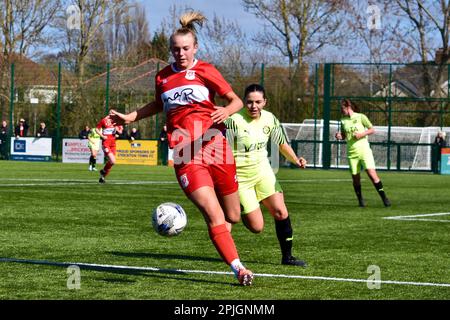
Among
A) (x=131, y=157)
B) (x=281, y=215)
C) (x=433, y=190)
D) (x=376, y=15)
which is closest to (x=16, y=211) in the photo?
(x=281, y=215)

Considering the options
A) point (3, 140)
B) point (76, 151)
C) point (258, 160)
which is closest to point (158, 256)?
point (258, 160)

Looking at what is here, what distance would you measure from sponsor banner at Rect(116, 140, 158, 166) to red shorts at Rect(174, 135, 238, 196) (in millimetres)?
34746

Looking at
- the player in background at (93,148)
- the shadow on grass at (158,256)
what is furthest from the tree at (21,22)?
the shadow on grass at (158,256)

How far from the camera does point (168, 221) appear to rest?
353 inches

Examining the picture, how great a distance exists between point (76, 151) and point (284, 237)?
34830 millimetres

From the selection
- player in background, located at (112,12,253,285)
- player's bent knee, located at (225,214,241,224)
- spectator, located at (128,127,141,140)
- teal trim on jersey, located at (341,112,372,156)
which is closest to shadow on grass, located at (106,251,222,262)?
player's bent knee, located at (225,214,241,224)

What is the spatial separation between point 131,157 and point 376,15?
628 inches

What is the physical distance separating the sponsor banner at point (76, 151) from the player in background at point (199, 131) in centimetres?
3517

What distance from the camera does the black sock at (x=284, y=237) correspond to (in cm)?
1024

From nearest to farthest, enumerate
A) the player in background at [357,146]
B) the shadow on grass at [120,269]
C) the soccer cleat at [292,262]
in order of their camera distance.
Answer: the shadow on grass at [120,269] < the soccer cleat at [292,262] < the player in background at [357,146]

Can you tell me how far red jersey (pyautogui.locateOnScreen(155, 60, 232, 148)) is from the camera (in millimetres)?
8664

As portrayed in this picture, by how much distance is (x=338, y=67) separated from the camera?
142ft

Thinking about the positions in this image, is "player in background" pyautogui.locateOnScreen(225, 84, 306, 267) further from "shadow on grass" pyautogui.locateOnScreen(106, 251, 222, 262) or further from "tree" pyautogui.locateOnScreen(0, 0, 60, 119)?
"tree" pyautogui.locateOnScreen(0, 0, 60, 119)

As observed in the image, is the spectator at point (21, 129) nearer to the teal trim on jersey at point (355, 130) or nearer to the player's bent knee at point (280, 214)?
the teal trim on jersey at point (355, 130)
